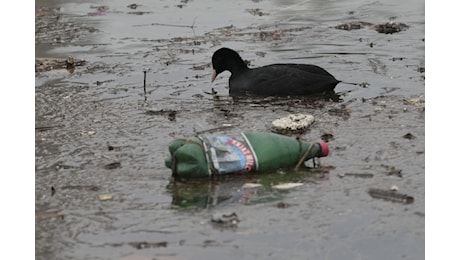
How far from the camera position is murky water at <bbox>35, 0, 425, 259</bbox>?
18.3 ft

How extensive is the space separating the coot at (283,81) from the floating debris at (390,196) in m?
3.33

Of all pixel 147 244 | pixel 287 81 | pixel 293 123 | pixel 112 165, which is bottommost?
pixel 147 244

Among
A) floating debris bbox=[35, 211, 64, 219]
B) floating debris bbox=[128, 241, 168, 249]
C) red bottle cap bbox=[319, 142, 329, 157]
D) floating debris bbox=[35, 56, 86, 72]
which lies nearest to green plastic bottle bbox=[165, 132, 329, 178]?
red bottle cap bbox=[319, 142, 329, 157]

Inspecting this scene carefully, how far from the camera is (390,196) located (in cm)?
615

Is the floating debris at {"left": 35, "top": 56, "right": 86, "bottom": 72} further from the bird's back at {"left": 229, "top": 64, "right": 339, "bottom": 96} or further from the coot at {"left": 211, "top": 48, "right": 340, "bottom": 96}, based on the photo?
the bird's back at {"left": 229, "top": 64, "right": 339, "bottom": 96}

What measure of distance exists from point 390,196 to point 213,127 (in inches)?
101

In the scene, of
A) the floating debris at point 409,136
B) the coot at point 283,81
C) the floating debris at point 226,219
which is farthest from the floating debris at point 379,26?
the floating debris at point 226,219

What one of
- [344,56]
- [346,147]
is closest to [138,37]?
[344,56]

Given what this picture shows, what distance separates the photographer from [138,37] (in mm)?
13141

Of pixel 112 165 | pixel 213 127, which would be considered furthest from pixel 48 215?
pixel 213 127

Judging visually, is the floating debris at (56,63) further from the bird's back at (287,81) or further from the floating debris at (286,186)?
the floating debris at (286,186)

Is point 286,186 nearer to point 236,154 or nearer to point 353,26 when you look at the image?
point 236,154

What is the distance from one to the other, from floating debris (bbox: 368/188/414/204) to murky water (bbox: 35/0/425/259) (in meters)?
0.06

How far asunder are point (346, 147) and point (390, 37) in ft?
17.5
